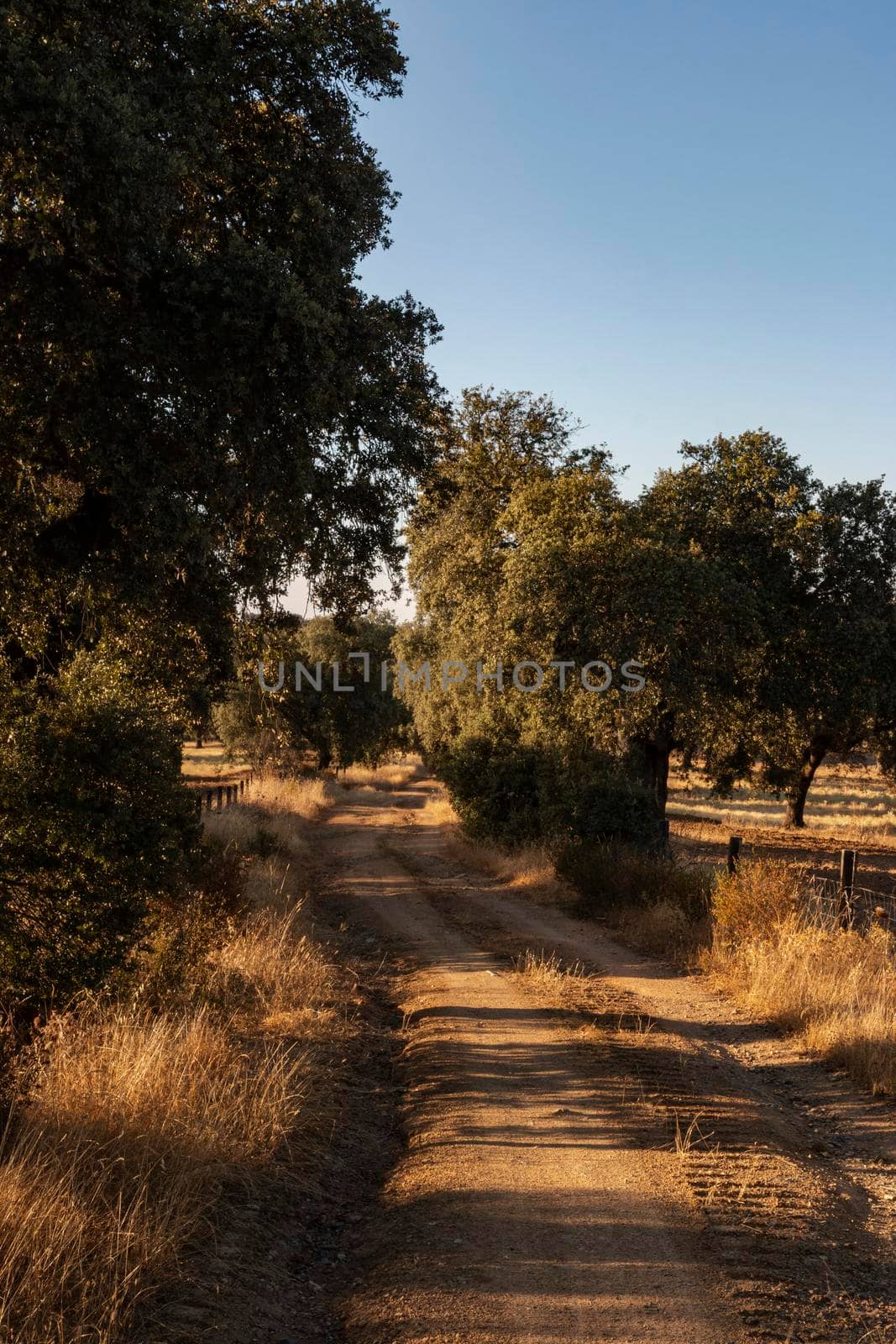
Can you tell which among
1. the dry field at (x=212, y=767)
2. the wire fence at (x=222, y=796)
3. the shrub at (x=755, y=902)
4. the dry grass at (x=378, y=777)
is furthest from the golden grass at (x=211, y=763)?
the shrub at (x=755, y=902)

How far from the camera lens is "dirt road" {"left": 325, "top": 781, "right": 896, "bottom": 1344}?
4426mm

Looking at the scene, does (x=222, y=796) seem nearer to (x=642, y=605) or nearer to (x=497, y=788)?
(x=497, y=788)

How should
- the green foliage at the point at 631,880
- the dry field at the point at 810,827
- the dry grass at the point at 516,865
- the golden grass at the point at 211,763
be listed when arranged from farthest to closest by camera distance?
1. the golden grass at the point at 211,763
2. the dry field at the point at 810,827
3. the dry grass at the point at 516,865
4. the green foliage at the point at 631,880

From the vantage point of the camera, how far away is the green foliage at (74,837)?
23.7ft

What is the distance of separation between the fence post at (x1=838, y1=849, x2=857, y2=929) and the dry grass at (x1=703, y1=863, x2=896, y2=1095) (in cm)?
20

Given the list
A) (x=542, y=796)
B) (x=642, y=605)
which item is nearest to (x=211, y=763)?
(x=542, y=796)

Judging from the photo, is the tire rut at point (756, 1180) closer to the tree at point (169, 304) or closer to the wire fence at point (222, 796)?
the tree at point (169, 304)

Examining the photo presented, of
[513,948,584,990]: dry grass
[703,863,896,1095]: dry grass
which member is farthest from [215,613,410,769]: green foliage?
[703,863,896,1095]: dry grass

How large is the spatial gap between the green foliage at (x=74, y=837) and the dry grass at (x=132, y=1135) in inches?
22.4

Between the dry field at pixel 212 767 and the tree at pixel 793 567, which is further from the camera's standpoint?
the dry field at pixel 212 767

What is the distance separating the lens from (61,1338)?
3.68m

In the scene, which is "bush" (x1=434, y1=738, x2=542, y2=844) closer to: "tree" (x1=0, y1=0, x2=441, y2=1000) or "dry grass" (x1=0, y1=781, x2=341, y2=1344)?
"dry grass" (x1=0, y1=781, x2=341, y2=1344)

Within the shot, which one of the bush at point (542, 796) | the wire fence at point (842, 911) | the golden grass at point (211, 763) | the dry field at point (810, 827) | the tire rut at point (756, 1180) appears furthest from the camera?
the golden grass at point (211, 763)

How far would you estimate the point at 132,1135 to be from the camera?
5445 millimetres
